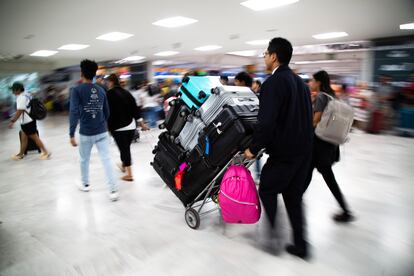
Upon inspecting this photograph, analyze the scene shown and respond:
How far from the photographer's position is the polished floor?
1868 millimetres

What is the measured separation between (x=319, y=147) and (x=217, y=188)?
0.97m

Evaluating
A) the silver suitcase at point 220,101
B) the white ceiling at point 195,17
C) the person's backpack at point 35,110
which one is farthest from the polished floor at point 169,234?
the white ceiling at point 195,17

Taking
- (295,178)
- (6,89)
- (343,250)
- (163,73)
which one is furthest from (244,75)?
(6,89)

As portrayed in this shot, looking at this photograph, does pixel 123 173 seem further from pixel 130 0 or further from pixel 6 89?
pixel 6 89

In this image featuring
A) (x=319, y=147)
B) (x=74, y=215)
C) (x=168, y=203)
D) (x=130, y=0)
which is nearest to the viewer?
(x=319, y=147)

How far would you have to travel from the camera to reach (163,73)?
16.5m

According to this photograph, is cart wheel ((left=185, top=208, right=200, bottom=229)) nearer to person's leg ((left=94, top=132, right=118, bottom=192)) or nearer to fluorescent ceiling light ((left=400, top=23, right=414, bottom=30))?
person's leg ((left=94, top=132, right=118, bottom=192))

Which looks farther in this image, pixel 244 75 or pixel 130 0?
pixel 130 0

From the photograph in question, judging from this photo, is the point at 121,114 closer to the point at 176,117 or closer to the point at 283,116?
the point at 176,117

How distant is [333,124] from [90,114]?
239cm

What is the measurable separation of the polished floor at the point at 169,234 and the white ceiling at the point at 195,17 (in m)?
3.42

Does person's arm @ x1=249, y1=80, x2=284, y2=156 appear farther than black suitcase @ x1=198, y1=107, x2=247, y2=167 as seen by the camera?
No

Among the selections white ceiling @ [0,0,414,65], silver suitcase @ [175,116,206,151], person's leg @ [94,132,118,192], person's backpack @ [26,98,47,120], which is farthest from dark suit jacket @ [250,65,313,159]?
person's backpack @ [26,98,47,120]

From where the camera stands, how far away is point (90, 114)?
9.31 ft
